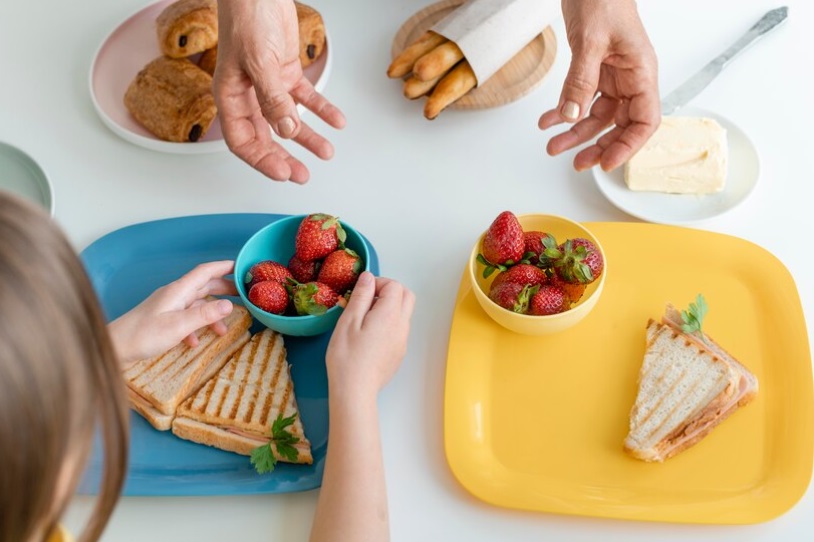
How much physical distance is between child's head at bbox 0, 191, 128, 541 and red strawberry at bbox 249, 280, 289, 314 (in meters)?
0.60

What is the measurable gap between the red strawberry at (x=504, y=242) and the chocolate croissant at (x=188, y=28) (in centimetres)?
92

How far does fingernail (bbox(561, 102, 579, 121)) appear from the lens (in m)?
1.57

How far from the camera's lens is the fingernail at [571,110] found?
157 cm

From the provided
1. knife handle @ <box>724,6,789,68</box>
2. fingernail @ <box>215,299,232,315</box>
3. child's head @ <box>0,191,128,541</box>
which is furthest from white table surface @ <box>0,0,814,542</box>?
child's head @ <box>0,191,128,541</box>

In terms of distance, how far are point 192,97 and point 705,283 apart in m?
1.21

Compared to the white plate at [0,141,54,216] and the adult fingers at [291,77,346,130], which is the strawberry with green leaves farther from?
the white plate at [0,141,54,216]

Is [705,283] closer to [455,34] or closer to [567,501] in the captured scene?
[567,501]

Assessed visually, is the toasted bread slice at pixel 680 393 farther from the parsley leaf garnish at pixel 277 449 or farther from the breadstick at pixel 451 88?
the breadstick at pixel 451 88

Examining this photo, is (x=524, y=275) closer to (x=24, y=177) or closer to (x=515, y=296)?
(x=515, y=296)

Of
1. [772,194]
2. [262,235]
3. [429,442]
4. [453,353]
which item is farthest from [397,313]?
[772,194]

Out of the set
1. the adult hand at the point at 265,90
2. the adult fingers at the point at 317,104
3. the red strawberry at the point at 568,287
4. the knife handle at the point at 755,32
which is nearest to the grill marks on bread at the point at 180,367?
the adult hand at the point at 265,90

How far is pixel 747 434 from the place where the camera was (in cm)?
134

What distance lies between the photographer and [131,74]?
2.05 meters

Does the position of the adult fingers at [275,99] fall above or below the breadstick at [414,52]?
above
